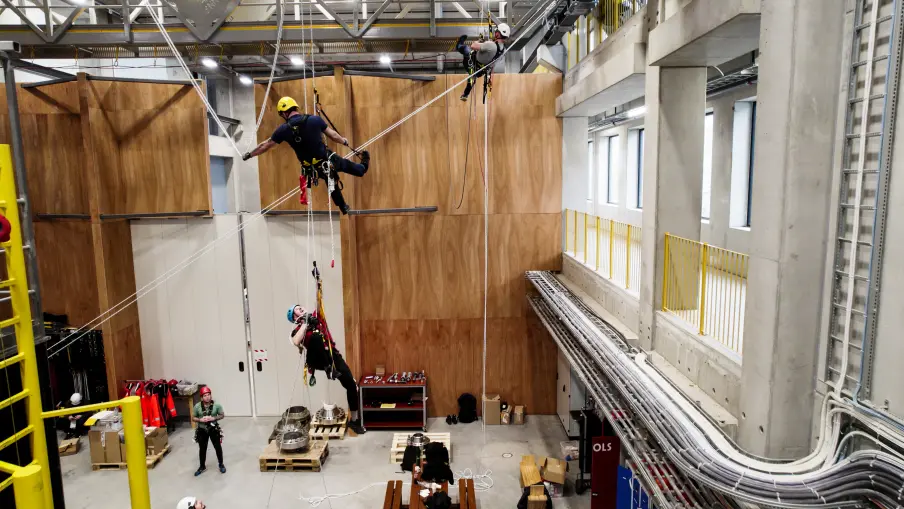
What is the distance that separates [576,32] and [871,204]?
8128 mm

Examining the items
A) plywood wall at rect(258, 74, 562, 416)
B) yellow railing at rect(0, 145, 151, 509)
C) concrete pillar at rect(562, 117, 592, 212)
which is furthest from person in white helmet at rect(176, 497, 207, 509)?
concrete pillar at rect(562, 117, 592, 212)

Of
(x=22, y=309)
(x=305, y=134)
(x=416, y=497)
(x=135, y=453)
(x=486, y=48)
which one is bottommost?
(x=416, y=497)

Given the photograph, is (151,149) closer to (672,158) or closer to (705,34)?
(672,158)

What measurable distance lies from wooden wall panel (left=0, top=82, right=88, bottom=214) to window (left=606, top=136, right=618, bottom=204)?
1514 cm

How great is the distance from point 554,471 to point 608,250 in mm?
4523

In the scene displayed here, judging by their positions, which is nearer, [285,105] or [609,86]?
[285,105]

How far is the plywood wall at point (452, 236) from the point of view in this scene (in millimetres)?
11461

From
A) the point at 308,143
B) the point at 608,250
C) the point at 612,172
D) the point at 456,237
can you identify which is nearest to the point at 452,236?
the point at 456,237

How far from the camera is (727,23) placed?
14.3 feet

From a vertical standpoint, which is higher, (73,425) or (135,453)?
(135,453)

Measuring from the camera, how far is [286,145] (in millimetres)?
11398

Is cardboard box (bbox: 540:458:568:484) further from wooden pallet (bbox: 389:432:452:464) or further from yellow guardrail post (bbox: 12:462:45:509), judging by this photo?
yellow guardrail post (bbox: 12:462:45:509)

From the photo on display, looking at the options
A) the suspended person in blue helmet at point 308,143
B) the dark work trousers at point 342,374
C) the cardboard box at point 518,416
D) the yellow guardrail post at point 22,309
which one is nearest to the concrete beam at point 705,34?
the suspended person in blue helmet at point 308,143

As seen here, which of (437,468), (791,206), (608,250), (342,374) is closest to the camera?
(791,206)
